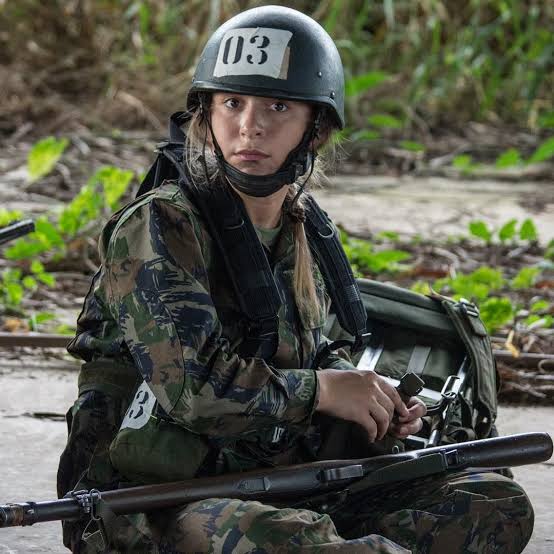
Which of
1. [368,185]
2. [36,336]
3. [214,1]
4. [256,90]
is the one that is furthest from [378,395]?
[214,1]

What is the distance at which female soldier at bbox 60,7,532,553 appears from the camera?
8.05ft

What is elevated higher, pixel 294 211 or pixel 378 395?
pixel 294 211

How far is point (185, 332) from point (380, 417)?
1.51ft

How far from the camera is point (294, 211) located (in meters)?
2.86

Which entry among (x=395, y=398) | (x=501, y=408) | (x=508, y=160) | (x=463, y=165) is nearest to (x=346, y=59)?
(x=463, y=165)

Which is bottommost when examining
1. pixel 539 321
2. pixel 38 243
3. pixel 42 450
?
pixel 42 450

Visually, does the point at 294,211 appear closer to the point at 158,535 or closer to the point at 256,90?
the point at 256,90

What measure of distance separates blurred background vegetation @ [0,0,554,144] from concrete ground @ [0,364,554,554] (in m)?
4.28

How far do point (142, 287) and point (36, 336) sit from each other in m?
1.97

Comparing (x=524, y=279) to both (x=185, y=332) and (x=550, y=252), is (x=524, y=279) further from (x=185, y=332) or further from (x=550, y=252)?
(x=185, y=332)

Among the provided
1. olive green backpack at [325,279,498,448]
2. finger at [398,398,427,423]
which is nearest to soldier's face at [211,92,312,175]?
finger at [398,398,427,423]

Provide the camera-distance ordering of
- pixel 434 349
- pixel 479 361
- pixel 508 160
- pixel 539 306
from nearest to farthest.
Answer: pixel 479 361, pixel 434 349, pixel 539 306, pixel 508 160

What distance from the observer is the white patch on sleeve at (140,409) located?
8.29 ft

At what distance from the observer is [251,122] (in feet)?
8.68
